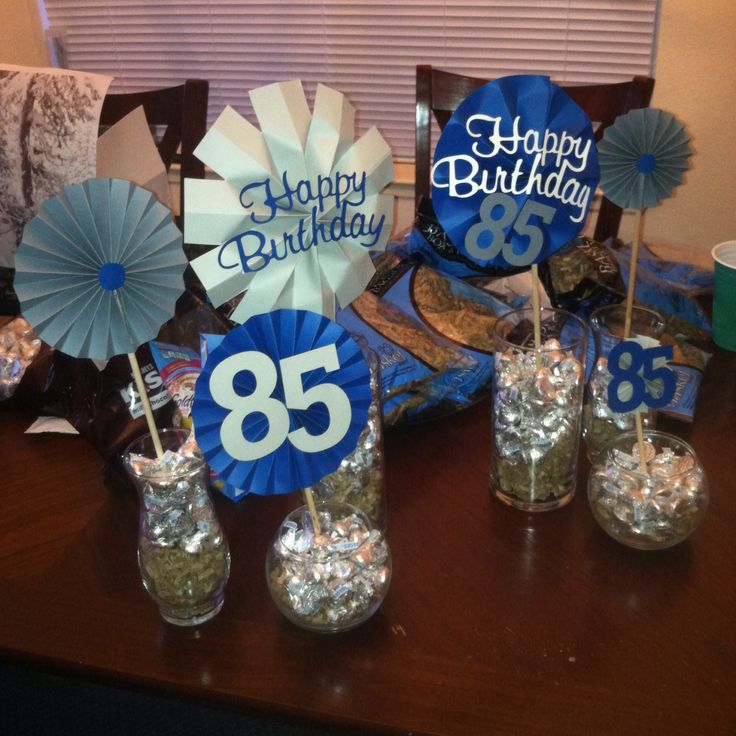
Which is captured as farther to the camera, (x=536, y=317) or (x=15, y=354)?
(x=15, y=354)

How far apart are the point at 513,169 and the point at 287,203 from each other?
0.24 meters

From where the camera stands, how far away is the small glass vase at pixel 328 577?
761mm

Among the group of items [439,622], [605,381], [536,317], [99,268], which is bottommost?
[439,622]

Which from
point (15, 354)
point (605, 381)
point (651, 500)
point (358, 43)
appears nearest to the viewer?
point (651, 500)

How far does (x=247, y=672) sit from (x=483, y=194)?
52 centimetres

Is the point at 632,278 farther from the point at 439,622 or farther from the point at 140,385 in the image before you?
the point at 140,385

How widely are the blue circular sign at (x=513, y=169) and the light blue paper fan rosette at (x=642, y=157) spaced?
0.19 ft

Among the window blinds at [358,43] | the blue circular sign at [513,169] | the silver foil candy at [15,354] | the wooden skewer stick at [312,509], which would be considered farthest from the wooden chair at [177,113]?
the wooden skewer stick at [312,509]

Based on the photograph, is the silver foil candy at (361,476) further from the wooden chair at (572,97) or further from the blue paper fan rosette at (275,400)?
the wooden chair at (572,97)

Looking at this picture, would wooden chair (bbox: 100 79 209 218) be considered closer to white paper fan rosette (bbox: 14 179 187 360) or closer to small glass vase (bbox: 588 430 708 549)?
white paper fan rosette (bbox: 14 179 187 360)

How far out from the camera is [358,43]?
213 cm

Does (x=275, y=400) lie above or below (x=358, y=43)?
below

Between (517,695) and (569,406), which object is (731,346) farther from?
(517,695)

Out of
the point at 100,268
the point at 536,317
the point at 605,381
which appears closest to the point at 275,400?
the point at 100,268
